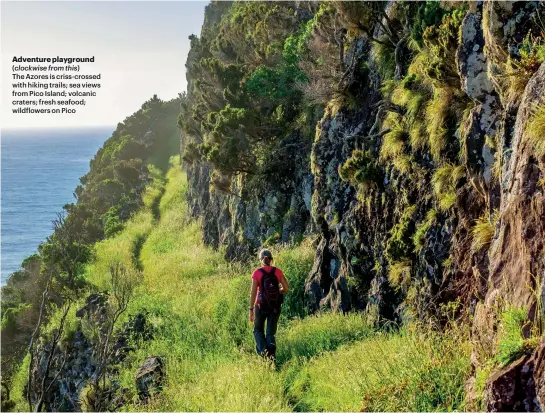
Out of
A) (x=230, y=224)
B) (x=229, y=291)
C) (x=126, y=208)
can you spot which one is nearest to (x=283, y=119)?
(x=230, y=224)

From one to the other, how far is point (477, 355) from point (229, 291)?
9.62 m

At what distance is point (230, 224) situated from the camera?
24078 millimetres

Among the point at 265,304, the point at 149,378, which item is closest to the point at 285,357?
the point at 265,304

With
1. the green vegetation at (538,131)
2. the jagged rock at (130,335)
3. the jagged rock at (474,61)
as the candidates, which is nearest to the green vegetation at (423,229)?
the jagged rock at (474,61)

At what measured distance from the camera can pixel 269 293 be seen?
8906 millimetres

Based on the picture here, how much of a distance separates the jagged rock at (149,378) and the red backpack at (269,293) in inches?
85.8

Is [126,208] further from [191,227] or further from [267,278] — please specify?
[267,278]

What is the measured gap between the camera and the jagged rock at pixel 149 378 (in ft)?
29.5

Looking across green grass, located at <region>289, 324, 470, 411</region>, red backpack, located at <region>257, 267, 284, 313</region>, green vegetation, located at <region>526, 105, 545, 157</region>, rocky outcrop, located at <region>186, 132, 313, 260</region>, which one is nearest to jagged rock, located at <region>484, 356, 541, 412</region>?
green grass, located at <region>289, 324, 470, 411</region>

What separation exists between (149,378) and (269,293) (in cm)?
256

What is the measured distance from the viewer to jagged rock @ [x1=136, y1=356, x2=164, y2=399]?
898 centimetres

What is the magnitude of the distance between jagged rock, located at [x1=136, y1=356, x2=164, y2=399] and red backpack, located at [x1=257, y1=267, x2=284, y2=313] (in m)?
2.18

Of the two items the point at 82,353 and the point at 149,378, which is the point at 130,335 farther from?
the point at 149,378

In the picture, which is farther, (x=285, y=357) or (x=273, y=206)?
(x=273, y=206)
